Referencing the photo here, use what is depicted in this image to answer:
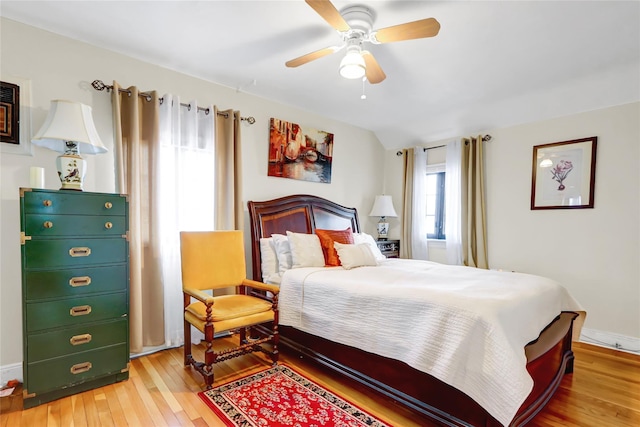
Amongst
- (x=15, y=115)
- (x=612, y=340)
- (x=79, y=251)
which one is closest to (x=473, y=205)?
(x=612, y=340)

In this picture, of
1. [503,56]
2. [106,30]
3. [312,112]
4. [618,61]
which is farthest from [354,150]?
[106,30]

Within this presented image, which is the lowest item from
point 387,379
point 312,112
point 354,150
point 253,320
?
point 387,379

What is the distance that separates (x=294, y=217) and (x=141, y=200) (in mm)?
1645

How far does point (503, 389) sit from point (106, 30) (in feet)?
11.6

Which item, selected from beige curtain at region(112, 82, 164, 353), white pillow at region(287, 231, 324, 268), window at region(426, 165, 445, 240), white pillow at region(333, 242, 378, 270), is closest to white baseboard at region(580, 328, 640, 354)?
window at region(426, 165, 445, 240)

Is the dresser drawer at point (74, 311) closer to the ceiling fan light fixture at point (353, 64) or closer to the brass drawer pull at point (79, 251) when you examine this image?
the brass drawer pull at point (79, 251)

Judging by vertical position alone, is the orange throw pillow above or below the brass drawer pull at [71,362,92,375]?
above

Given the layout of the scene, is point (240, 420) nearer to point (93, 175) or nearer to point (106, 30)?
point (93, 175)

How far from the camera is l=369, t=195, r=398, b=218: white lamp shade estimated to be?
471 centimetres

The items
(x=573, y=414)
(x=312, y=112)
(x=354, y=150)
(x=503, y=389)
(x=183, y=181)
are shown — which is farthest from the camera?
(x=354, y=150)

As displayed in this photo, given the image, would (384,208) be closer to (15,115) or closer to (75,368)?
(75,368)

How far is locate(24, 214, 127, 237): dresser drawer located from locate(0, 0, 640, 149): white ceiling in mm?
1471

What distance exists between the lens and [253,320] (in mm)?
2467

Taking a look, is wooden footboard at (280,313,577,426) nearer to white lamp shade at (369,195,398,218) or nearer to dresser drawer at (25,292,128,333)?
dresser drawer at (25,292,128,333)
